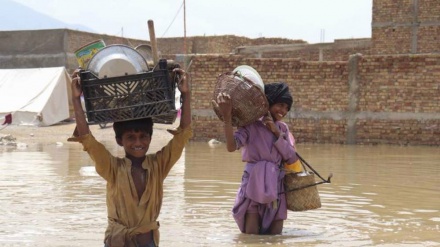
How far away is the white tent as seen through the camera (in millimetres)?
22812

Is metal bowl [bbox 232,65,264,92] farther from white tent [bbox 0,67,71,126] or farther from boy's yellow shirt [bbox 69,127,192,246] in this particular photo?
white tent [bbox 0,67,71,126]

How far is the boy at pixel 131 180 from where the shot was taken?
4340 millimetres

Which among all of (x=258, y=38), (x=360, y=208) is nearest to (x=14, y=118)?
(x=258, y=38)

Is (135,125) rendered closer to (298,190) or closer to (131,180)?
(131,180)

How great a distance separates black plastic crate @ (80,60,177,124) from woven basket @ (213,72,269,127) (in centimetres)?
188

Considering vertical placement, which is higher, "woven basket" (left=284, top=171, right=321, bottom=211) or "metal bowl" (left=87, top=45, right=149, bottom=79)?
"metal bowl" (left=87, top=45, right=149, bottom=79)

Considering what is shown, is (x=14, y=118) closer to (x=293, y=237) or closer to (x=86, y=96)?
(x=293, y=237)

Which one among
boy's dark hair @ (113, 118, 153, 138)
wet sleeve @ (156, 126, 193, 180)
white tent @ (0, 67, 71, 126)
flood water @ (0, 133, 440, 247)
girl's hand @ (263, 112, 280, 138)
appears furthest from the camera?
white tent @ (0, 67, 71, 126)

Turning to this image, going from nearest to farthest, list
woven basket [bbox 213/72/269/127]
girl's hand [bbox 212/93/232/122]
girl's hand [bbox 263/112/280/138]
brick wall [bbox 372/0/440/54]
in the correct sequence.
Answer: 1. girl's hand [bbox 212/93/232/122]
2. woven basket [bbox 213/72/269/127]
3. girl's hand [bbox 263/112/280/138]
4. brick wall [bbox 372/0/440/54]

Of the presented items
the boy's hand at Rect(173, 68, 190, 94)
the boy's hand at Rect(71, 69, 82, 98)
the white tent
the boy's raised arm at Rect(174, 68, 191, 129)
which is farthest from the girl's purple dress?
the white tent

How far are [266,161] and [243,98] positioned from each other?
1.91 feet

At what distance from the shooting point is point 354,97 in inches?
689

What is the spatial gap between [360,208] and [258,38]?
25.0 metres

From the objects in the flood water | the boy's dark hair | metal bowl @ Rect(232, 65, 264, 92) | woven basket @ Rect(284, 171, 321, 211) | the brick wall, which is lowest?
the flood water
